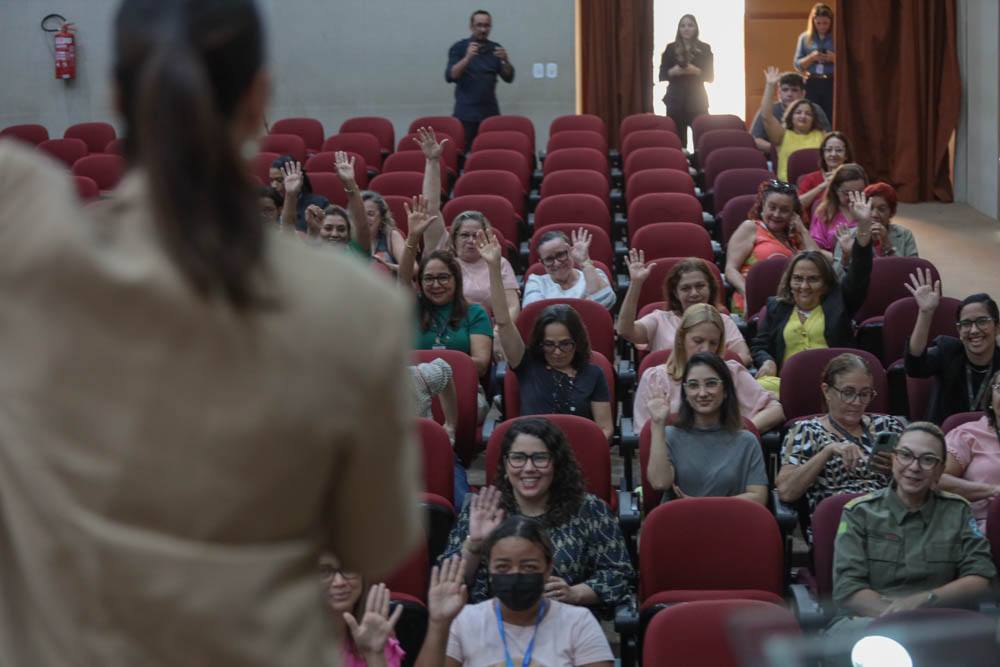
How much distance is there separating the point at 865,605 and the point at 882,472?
23.0 inches

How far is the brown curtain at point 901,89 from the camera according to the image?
368 inches

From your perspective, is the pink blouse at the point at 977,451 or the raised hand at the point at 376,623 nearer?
the raised hand at the point at 376,623

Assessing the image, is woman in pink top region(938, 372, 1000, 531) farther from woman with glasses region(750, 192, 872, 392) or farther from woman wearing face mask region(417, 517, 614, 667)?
woman wearing face mask region(417, 517, 614, 667)

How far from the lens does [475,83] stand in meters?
9.37

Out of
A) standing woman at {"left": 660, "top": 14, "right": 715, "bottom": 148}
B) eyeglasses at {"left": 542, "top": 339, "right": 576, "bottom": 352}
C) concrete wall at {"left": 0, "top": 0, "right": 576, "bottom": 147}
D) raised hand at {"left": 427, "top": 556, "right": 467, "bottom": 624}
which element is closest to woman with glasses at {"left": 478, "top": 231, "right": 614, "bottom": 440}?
eyeglasses at {"left": 542, "top": 339, "right": 576, "bottom": 352}

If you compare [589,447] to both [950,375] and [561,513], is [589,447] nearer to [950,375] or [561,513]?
[561,513]

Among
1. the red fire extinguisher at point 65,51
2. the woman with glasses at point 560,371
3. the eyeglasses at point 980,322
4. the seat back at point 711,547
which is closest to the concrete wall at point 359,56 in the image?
the red fire extinguisher at point 65,51

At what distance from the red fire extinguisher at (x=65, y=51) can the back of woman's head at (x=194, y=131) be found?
1086 centimetres

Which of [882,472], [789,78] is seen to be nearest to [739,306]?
[882,472]

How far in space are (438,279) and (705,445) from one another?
56.5 inches

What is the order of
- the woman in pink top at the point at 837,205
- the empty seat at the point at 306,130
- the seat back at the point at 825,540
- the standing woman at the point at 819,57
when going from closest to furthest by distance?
the seat back at the point at 825,540, the woman in pink top at the point at 837,205, the standing woman at the point at 819,57, the empty seat at the point at 306,130

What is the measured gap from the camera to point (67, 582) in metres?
0.78

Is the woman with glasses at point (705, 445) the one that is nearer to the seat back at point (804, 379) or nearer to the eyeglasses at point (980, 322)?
the seat back at point (804, 379)

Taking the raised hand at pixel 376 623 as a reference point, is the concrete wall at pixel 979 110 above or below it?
above
